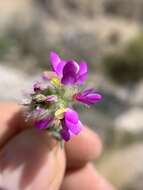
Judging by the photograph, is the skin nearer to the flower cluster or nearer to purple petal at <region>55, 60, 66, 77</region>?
the flower cluster

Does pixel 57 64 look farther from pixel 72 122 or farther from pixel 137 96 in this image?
pixel 137 96

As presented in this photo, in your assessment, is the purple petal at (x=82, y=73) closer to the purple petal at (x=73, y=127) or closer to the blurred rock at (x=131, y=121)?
the purple petal at (x=73, y=127)

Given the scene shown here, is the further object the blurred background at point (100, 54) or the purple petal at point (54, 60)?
the blurred background at point (100, 54)

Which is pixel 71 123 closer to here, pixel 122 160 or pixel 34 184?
pixel 34 184

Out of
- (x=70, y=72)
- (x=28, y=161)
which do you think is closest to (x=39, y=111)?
(x=70, y=72)

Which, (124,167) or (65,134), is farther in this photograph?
(124,167)

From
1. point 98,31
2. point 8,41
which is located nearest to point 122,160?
point 8,41

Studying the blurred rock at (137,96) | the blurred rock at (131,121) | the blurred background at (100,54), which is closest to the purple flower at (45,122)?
the blurred background at (100,54)

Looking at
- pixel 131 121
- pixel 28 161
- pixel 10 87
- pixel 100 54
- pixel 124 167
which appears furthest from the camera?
pixel 100 54
